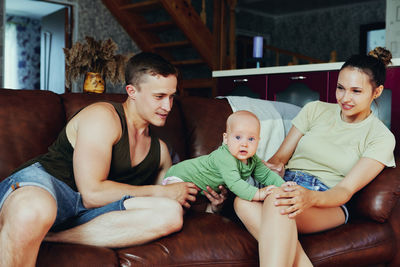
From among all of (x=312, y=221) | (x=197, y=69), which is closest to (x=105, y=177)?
(x=312, y=221)

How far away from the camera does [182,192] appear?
173 centimetres

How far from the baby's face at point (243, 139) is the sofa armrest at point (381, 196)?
23.4 inches

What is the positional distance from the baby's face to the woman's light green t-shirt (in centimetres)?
47

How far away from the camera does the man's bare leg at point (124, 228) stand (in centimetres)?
153

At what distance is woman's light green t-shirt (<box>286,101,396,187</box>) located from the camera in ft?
6.31

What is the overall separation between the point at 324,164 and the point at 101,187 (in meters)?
1.01

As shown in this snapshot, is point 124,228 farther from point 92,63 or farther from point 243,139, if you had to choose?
point 92,63

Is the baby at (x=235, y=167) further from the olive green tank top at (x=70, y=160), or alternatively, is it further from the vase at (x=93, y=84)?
the vase at (x=93, y=84)

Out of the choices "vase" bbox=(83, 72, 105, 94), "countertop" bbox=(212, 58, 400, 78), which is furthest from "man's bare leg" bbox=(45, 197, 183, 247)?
"countertop" bbox=(212, 58, 400, 78)

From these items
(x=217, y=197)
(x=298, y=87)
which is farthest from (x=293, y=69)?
(x=217, y=197)

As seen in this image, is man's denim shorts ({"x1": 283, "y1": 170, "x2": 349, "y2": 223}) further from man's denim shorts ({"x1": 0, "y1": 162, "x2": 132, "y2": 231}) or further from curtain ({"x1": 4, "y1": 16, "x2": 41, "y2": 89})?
curtain ({"x1": 4, "y1": 16, "x2": 41, "y2": 89})

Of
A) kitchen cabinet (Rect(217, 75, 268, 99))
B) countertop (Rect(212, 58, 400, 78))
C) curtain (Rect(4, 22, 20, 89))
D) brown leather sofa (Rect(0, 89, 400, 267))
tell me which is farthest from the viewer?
curtain (Rect(4, 22, 20, 89))

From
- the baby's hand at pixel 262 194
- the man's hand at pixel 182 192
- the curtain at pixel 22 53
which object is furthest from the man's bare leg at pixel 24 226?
the curtain at pixel 22 53

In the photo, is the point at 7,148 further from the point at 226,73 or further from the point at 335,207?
the point at 226,73
